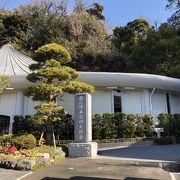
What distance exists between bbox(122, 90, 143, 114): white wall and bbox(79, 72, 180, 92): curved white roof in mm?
1073

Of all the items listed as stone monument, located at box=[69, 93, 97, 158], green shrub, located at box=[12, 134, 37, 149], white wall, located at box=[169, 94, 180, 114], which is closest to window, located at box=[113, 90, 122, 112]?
white wall, located at box=[169, 94, 180, 114]

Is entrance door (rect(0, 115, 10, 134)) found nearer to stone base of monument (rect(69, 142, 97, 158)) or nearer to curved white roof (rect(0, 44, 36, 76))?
curved white roof (rect(0, 44, 36, 76))

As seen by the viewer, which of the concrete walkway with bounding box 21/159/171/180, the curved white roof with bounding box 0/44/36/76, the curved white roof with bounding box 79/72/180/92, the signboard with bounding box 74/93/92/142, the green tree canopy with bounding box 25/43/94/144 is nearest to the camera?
the concrete walkway with bounding box 21/159/171/180

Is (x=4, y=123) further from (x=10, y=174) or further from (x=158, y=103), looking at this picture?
(x=10, y=174)

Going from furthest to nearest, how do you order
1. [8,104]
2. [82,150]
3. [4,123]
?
1. [8,104]
2. [4,123]
3. [82,150]

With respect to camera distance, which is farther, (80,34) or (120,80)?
(80,34)

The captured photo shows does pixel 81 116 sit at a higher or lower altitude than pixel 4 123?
lower

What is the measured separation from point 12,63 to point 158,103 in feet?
36.9

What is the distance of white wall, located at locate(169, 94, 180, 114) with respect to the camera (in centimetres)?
2036

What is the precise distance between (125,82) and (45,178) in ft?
33.7

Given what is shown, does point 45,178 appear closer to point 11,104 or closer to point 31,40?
point 11,104

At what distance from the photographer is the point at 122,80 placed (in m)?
17.4

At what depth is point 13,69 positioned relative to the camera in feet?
71.9

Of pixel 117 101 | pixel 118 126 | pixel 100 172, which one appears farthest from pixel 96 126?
pixel 100 172
